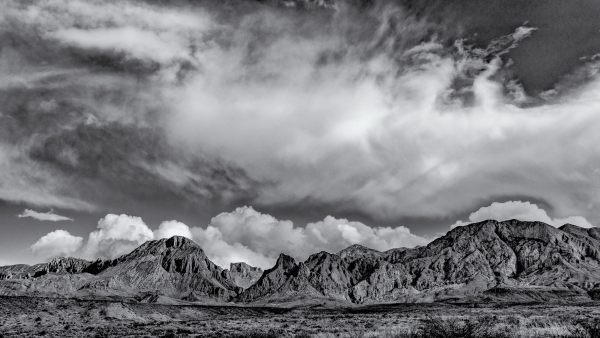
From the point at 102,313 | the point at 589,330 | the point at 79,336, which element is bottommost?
the point at 589,330

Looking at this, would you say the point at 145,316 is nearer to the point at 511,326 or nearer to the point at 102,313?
the point at 102,313

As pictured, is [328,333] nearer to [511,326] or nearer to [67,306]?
[511,326]

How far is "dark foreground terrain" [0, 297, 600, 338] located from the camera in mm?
41500

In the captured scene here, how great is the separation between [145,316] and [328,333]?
66.2 m

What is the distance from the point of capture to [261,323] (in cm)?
6725

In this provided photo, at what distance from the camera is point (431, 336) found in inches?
1505

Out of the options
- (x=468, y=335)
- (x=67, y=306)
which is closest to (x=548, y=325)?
(x=468, y=335)

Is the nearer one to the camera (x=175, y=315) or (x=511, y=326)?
(x=511, y=326)

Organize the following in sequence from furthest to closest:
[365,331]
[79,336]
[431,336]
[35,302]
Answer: [35,302] < [79,336] < [365,331] < [431,336]

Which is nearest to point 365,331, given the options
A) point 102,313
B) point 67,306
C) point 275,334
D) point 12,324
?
point 275,334

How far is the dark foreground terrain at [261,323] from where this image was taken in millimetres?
41500

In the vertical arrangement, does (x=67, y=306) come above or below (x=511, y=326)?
above

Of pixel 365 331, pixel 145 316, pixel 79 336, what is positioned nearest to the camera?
pixel 365 331

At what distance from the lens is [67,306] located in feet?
295
